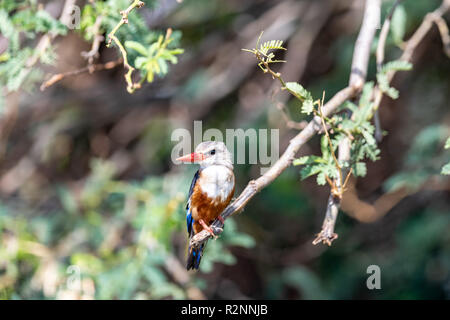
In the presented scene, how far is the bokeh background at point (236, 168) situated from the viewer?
423 centimetres

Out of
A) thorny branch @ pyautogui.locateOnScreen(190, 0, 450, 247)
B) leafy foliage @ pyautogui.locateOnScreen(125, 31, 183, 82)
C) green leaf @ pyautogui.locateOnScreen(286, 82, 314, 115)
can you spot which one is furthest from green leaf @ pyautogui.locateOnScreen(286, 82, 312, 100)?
leafy foliage @ pyautogui.locateOnScreen(125, 31, 183, 82)

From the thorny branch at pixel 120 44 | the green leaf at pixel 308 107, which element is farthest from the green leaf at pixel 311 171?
the thorny branch at pixel 120 44

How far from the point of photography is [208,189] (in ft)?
9.62

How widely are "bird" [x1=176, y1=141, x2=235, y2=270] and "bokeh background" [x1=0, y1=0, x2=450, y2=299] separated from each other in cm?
73

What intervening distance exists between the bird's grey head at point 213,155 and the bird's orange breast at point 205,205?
0.17m

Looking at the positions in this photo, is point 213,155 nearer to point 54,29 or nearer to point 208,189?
point 208,189

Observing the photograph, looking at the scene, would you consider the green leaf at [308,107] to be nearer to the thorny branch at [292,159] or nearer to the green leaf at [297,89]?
the green leaf at [297,89]

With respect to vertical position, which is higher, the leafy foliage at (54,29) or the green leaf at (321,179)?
the leafy foliage at (54,29)

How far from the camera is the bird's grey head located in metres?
3.10

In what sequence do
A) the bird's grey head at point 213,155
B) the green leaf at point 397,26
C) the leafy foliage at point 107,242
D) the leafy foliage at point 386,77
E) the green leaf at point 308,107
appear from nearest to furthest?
1. the green leaf at point 308,107
2. the leafy foliage at point 386,77
3. the bird's grey head at point 213,155
4. the green leaf at point 397,26
5. the leafy foliage at point 107,242

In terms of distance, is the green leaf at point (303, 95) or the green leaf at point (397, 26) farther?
the green leaf at point (397, 26)

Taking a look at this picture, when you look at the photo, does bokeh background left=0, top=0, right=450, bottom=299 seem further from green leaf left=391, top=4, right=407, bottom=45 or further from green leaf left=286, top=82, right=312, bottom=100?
green leaf left=286, top=82, right=312, bottom=100

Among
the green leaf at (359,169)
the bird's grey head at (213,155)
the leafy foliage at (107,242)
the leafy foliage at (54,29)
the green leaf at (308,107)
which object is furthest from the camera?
the leafy foliage at (107,242)

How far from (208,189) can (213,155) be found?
0.27m
